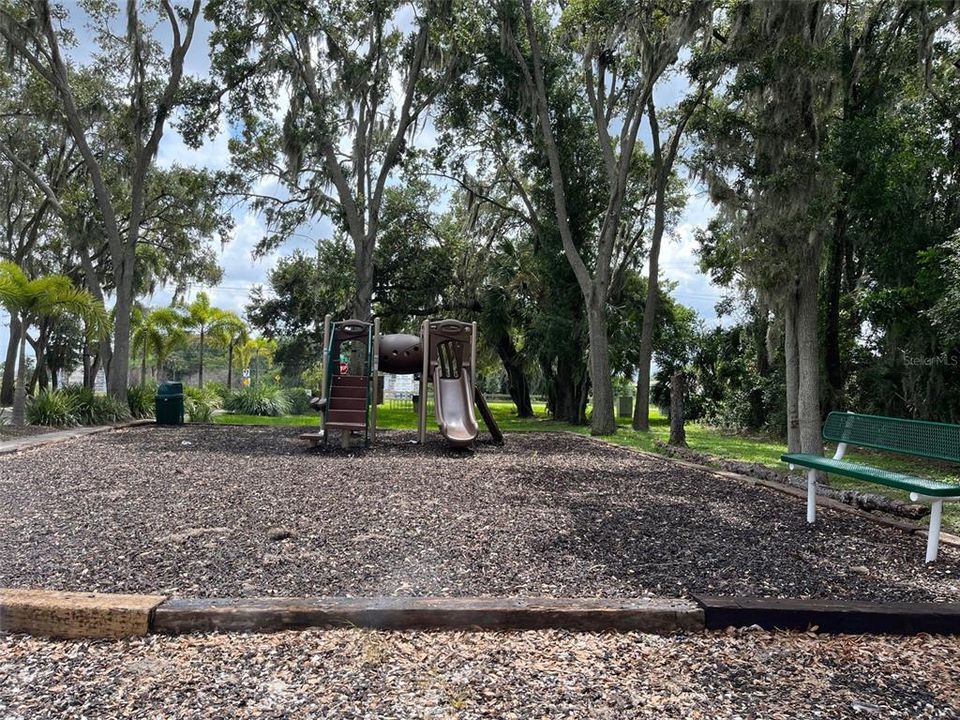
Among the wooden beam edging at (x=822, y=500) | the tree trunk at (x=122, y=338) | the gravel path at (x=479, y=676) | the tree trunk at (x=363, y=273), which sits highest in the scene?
the tree trunk at (x=363, y=273)

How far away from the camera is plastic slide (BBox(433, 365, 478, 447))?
32.0 ft

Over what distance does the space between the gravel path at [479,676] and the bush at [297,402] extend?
1909 cm

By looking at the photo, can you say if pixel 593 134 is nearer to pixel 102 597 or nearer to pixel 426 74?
pixel 426 74

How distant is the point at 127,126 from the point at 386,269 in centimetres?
733

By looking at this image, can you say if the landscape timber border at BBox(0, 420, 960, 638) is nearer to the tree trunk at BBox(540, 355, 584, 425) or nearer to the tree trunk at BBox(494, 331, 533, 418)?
the tree trunk at BBox(540, 355, 584, 425)

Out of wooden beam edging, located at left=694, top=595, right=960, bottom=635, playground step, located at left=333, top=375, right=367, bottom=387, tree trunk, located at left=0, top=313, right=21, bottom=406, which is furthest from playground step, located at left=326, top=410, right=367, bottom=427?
tree trunk, located at left=0, top=313, right=21, bottom=406

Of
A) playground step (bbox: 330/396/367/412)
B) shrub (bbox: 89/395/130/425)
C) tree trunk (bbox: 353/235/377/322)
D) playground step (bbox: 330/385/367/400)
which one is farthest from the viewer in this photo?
tree trunk (bbox: 353/235/377/322)

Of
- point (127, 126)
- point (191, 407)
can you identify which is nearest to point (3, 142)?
point (127, 126)

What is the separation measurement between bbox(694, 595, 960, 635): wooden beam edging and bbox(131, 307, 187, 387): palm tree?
20336 millimetres

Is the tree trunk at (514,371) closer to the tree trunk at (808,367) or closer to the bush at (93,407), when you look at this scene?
the bush at (93,407)

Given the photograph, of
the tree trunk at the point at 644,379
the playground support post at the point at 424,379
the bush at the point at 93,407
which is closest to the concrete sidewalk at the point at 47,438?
the bush at the point at 93,407

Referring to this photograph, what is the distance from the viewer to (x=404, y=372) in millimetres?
11594

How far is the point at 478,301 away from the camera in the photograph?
19.5 m

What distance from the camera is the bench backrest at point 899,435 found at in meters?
4.46
